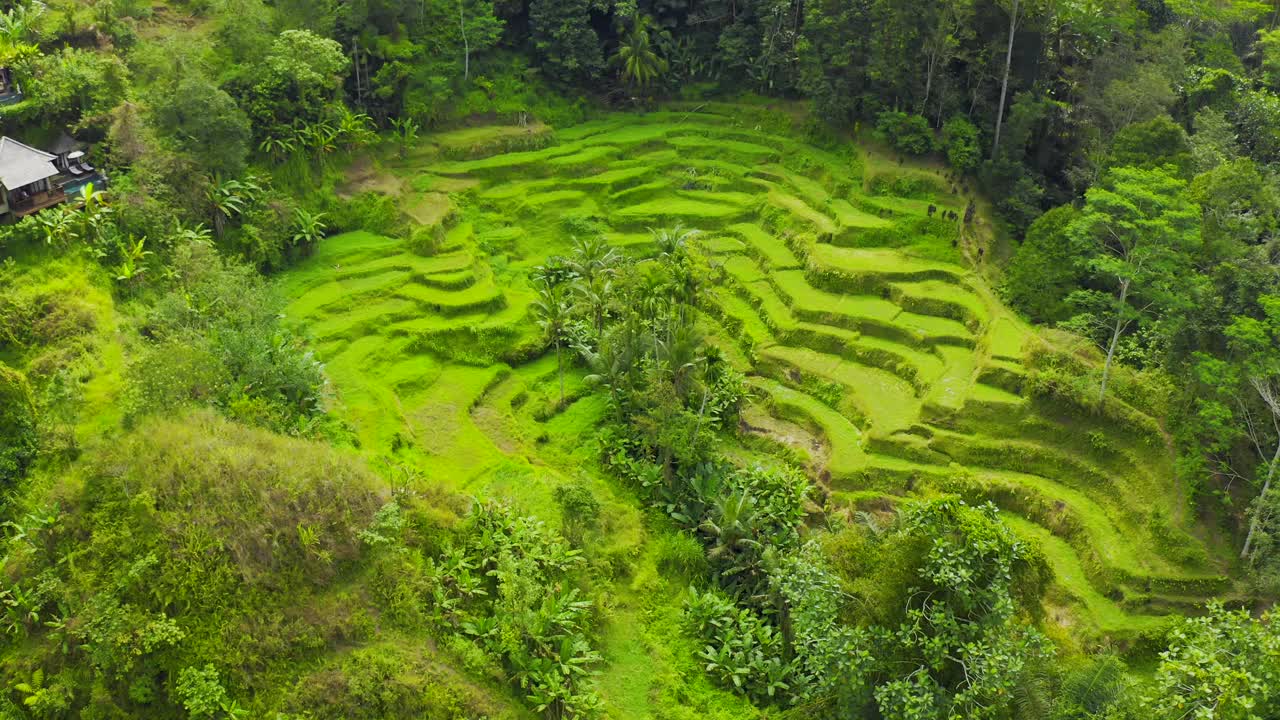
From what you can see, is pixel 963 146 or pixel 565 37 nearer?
pixel 963 146

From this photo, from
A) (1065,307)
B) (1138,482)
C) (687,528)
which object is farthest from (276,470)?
(1065,307)

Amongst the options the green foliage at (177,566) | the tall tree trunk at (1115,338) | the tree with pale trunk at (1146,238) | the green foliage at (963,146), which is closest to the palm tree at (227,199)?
the green foliage at (177,566)

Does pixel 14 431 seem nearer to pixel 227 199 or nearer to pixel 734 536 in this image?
pixel 227 199

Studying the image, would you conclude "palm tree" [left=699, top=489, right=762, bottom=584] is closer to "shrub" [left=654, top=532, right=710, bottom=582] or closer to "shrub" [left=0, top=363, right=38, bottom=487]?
"shrub" [left=654, top=532, right=710, bottom=582]

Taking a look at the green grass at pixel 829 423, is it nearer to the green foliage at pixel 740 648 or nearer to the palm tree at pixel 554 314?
the green foliage at pixel 740 648

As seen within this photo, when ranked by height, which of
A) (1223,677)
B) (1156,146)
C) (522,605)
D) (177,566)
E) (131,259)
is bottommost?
(522,605)

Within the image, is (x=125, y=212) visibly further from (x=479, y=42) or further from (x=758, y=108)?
(x=758, y=108)

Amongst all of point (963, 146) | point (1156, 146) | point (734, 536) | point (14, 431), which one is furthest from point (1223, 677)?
point (963, 146)
